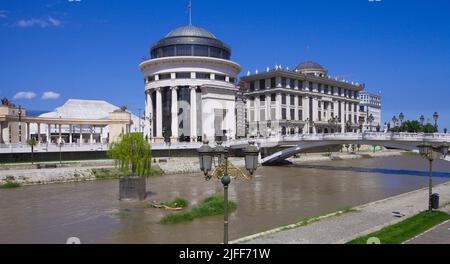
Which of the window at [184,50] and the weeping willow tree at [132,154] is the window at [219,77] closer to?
the window at [184,50]

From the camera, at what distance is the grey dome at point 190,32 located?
307 ft

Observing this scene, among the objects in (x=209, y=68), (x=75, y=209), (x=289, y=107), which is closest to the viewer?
(x=75, y=209)

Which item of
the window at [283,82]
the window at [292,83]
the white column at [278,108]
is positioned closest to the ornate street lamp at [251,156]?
the white column at [278,108]

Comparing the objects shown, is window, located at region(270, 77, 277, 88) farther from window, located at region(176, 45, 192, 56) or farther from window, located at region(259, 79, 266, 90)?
window, located at region(176, 45, 192, 56)

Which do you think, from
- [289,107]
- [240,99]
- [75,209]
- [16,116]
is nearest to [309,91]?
[289,107]

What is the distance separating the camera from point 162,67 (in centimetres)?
9194

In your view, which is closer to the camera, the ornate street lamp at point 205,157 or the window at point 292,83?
the ornate street lamp at point 205,157

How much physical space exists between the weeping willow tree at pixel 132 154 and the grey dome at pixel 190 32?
6038cm

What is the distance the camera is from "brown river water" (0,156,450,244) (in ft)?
71.4

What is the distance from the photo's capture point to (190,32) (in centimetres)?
9419

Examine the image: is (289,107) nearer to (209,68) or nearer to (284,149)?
(209,68)

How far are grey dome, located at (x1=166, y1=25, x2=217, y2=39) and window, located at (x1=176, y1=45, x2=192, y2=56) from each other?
3.04 m

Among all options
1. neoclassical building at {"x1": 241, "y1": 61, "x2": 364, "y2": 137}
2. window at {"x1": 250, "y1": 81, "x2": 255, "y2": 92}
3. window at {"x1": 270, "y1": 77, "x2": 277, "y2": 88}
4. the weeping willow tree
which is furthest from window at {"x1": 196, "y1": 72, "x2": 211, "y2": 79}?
the weeping willow tree
